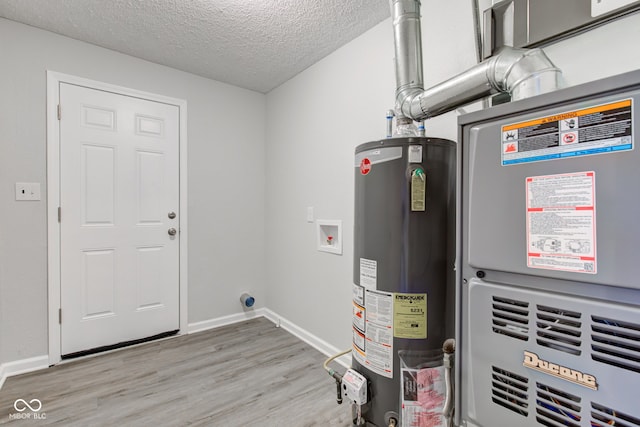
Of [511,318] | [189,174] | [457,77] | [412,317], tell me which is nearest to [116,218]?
[189,174]

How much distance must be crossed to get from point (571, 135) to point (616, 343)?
1.49 feet

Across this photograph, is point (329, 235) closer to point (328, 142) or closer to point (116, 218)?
point (328, 142)

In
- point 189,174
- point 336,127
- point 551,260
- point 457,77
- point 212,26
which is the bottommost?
point 551,260

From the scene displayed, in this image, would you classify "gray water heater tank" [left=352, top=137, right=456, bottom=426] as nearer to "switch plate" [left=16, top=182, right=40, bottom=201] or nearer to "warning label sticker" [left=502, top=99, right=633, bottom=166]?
"warning label sticker" [left=502, top=99, right=633, bottom=166]

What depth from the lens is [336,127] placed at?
7.55ft

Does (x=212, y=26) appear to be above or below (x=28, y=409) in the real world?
above

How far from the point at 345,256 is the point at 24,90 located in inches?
106

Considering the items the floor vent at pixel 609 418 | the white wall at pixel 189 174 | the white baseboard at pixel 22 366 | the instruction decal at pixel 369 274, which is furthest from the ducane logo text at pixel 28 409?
the floor vent at pixel 609 418

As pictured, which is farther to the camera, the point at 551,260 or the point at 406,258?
the point at 406,258

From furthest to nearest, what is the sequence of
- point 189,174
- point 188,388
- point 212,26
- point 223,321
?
point 223,321 → point 189,174 → point 212,26 → point 188,388

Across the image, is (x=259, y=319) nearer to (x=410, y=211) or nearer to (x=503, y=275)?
(x=410, y=211)

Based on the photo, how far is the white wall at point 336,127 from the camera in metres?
1.11

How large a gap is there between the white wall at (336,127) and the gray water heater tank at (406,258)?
0.54 meters

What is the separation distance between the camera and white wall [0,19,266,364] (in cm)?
204
